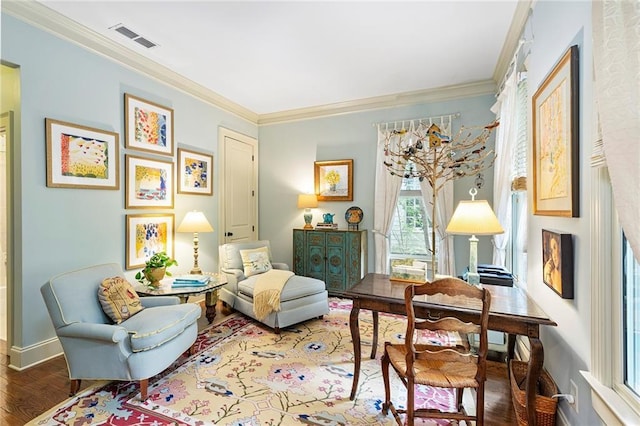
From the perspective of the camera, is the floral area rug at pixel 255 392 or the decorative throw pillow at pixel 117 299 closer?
the floral area rug at pixel 255 392

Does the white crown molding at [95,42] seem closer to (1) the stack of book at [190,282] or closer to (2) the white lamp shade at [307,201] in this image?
Result: (2) the white lamp shade at [307,201]

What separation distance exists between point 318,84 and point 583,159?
3062 mm

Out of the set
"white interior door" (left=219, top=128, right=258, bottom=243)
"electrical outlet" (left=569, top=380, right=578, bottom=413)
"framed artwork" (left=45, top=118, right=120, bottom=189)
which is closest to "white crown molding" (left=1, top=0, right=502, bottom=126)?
"white interior door" (left=219, top=128, right=258, bottom=243)

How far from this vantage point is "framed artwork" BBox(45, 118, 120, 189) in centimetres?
253

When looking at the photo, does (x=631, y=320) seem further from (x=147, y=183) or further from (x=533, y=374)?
(x=147, y=183)

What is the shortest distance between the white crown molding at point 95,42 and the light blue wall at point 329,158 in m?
1.37

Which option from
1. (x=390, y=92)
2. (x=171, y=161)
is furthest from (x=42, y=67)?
(x=390, y=92)

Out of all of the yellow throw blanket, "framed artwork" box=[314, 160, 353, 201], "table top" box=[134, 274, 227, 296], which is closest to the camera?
"table top" box=[134, 274, 227, 296]

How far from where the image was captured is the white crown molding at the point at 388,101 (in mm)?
3789

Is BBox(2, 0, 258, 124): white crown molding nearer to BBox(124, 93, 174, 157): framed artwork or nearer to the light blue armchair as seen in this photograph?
BBox(124, 93, 174, 157): framed artwork

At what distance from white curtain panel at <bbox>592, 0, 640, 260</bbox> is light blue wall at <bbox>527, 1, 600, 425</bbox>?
401 millimetres

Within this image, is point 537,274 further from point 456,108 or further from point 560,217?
point 456,108

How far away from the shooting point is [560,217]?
1676 mm

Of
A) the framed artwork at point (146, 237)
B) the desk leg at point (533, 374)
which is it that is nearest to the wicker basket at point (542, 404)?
the desk leg at point (533, 374)
